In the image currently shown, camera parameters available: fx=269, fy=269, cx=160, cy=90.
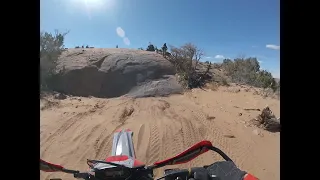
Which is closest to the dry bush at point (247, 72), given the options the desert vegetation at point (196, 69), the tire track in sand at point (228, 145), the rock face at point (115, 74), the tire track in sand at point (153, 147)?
the desert vegetation at point (196, 69)

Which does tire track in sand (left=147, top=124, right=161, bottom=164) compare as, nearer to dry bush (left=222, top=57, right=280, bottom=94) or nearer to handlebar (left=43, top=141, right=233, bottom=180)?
handlebar (left=43, top=141, right=233, bottom=180)

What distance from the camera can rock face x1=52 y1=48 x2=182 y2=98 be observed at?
1198 centimetres

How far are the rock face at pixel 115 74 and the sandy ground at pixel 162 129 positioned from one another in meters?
1.58

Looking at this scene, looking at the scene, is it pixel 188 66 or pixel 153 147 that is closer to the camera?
pixel 153 147

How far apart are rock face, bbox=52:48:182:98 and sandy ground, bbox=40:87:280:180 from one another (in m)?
1.58

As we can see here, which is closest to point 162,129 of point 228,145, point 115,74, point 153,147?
point 153,147

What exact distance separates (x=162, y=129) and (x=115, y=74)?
750cm

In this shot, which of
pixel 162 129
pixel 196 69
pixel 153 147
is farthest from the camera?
pixel 196 69

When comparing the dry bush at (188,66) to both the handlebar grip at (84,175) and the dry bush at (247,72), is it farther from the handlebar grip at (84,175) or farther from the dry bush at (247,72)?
the handlebar grip at (84,175)

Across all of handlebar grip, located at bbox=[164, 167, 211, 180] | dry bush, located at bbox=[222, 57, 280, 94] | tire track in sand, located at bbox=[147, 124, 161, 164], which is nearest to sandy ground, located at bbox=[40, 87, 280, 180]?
tire track in sand, located at bbox=[147, 124, 161, 164]

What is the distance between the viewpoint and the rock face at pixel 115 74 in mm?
11977

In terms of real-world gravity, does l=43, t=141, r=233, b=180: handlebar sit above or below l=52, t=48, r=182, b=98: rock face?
below

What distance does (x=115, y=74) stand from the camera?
44.2 ft

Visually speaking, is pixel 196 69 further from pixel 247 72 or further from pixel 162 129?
pixel 162 129
